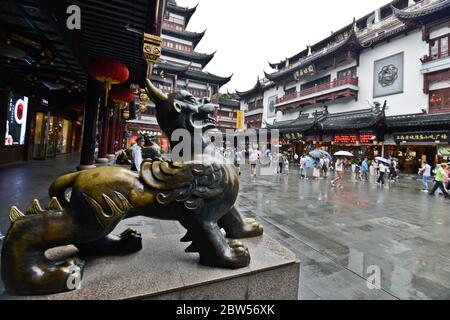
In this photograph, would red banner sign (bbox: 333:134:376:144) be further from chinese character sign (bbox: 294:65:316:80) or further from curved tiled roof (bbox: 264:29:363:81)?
chinese character sign (bbox: 294:65:316:80)

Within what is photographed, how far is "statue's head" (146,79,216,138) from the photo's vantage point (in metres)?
1.82

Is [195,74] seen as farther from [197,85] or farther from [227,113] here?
[227,113]

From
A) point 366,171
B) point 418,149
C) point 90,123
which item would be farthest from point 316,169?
point 90,123

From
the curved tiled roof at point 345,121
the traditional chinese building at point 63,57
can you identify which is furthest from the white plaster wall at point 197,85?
the traditional chinese building at point 63,57

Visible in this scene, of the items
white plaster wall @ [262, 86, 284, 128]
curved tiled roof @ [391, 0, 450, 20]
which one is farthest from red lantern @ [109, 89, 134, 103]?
white plaster wall @ [262, 86, 284, 128]

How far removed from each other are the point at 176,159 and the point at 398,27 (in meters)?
25.0

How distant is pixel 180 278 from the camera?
1622 mm

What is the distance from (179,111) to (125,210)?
817 millimetres

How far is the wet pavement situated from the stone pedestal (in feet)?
2.20

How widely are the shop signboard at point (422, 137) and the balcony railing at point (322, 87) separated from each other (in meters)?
7.27

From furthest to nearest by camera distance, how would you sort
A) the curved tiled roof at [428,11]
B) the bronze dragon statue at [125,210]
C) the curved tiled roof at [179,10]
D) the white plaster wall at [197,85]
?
the white plaster wall at [197,85] < the curved tiled roof at [179,10] < the curved tiled roof at [428,11] < the bronze dragon statue at [125,210]

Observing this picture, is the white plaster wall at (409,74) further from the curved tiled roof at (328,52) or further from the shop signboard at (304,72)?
the shop signboard at (304,72)

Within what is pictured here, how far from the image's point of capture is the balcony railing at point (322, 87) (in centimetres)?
2209
